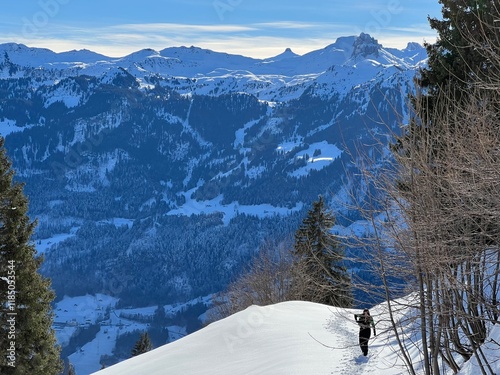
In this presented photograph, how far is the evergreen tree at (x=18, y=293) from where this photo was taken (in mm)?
18266

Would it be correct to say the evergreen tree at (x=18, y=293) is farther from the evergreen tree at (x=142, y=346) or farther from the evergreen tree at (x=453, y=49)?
the evergreen tree at (x=142, y=346)

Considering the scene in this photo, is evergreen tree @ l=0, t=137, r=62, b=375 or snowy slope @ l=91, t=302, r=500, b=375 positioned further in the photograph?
evergreen tree @ l=0, t=137, r=62, b=375

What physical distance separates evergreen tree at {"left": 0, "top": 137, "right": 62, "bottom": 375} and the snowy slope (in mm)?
2876

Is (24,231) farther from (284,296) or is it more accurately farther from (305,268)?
(284,296)

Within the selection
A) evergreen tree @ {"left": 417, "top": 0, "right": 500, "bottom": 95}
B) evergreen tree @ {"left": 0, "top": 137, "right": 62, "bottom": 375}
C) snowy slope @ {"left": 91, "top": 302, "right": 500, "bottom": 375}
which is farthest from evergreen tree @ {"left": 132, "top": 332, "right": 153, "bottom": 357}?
evergreen tree @ {"left": 417, "top": 0, "right": 500, "bottom": 95}

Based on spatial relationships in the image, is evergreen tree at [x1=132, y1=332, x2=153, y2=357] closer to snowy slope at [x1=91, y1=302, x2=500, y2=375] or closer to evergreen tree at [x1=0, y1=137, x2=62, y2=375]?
snowy slope at [x1=91, y1=302, x2=500, y2=375]

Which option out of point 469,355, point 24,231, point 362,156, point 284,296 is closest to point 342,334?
point 469,355

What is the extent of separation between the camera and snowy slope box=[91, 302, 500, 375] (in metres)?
15.5

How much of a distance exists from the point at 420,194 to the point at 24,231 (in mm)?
15002

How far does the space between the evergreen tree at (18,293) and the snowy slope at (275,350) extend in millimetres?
2876

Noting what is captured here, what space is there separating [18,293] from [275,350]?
9015mm

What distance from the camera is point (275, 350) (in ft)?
58.0

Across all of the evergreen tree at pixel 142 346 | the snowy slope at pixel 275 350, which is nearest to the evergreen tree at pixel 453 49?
the snowy slope at pixel 275 350

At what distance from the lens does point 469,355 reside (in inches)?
415
